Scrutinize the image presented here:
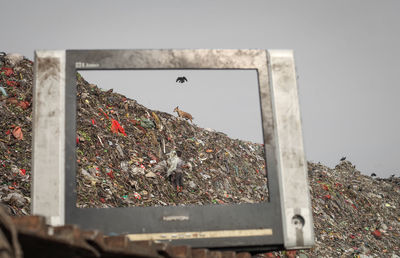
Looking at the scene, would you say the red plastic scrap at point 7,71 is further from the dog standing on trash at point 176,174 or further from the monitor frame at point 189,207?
the monitor frame at point 189,207

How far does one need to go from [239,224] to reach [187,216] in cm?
33

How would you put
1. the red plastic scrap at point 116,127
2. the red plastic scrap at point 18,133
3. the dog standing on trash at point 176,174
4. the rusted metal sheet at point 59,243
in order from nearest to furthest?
the rusted metal sheet at point 59,243 < the red plastic scrap at point 18,133 < the dog standing on trash at point 176,174 < the red plastic scrap at point 116,127

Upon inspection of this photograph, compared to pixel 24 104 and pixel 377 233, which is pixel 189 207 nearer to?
pixel 24 104

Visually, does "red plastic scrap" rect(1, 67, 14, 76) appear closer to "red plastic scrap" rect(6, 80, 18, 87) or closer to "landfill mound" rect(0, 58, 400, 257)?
"landfill mound" rect(0, 58, 400, 257)

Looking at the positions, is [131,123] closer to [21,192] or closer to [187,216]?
[21,192]

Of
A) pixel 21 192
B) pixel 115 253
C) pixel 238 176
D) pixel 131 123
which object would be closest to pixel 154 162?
pixel 131 123

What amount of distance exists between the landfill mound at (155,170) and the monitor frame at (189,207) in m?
4.56

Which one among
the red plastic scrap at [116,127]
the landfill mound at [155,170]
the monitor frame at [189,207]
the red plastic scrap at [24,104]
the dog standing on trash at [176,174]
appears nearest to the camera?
the monitor frame at [189,207]

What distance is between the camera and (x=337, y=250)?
480 inches

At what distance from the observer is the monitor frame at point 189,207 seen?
2857 millimetres

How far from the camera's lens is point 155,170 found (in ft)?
36.8

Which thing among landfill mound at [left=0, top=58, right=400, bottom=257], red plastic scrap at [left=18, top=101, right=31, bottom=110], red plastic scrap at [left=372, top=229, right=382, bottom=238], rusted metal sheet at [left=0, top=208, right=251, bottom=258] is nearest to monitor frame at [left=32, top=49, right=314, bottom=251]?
rusted metal sheet at [left=0, top=208, right=251, bottom=258]

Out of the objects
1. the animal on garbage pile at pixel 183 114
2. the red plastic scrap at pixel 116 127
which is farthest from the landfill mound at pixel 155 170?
the animal on garbage pile at pixel 183 114

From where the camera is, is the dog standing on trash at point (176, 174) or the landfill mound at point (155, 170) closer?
the landfill mound at point (155, 170)
